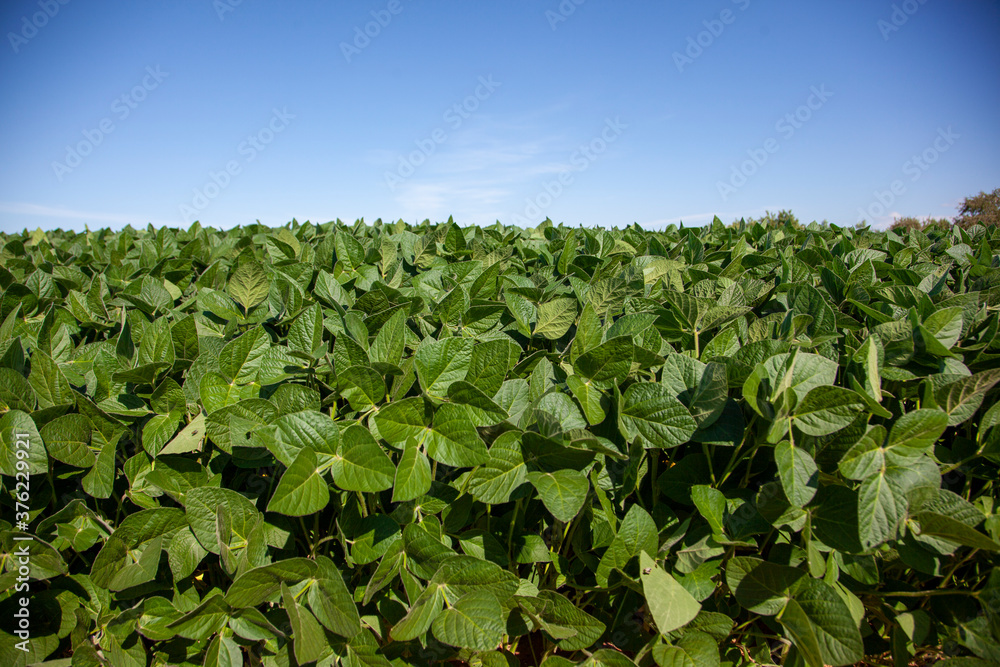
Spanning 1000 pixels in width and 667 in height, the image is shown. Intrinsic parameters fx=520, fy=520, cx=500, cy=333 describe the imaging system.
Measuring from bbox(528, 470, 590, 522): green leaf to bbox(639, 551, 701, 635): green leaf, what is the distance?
313 millimetres

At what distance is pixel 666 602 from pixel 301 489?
1087 mm

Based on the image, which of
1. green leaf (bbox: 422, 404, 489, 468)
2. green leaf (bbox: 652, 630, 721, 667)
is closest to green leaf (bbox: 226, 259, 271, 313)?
green leaf (bbox: 422, 404, 489, 468)

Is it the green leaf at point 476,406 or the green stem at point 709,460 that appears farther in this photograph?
the green stem at point 709,460

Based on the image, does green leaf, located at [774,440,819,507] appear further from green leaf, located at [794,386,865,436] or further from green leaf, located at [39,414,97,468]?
green leaf, located at [39,414,97,468]

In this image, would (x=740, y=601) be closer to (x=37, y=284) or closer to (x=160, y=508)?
(x=160, y=508)

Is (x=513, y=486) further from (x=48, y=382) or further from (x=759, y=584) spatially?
(x=48, y=382)

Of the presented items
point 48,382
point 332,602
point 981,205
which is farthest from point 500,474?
point 981,205

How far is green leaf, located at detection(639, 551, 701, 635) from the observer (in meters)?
1.43

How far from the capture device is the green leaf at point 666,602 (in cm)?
143

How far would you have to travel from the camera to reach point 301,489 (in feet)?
4.83

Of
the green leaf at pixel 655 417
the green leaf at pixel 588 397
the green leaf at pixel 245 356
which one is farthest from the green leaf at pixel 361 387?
the green leaf at pixel 655 417

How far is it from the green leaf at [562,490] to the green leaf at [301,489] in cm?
62

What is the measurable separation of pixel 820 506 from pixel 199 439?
80.9 inches

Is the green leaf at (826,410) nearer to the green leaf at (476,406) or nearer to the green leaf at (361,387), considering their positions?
the green leaf at (476,406)
